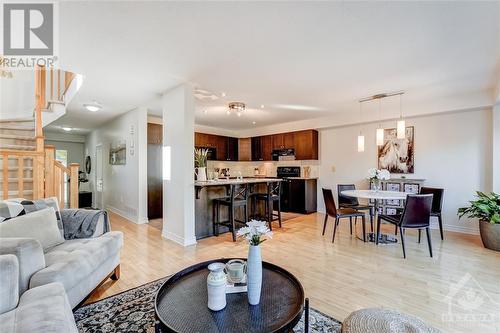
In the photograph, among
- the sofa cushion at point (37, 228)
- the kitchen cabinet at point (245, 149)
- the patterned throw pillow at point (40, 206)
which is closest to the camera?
the sofa cushion at point (37, 228)

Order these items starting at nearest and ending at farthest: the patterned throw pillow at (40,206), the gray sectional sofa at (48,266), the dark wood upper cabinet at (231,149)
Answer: the gray sectional sofa at (48,266)
the patterned throw pillow at (40,206)
the dark wood upper cabinet at (231,149)

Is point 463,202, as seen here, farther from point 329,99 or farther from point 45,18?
point 45,18

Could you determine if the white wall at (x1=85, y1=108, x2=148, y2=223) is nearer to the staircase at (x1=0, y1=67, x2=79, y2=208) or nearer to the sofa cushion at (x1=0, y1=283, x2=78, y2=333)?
the staircase at (x1=0, y1=67, x2=79, y2=208)

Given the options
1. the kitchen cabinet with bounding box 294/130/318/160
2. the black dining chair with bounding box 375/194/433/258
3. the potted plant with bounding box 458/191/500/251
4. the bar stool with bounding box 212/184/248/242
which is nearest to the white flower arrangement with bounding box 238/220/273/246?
the bar stool with bounding box 212/184/248/242

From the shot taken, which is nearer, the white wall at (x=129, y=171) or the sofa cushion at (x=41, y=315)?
the sofa cushion at (x=41, y=315)

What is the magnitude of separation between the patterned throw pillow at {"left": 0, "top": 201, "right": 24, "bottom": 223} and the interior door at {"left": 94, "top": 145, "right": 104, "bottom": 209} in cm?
544

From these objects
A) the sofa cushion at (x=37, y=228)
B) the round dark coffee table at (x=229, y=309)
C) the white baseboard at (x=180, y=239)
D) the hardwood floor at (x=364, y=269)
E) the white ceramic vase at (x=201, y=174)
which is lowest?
the hardwood floor at (x=364, y=269)

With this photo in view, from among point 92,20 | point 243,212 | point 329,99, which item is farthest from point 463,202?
point 92,20

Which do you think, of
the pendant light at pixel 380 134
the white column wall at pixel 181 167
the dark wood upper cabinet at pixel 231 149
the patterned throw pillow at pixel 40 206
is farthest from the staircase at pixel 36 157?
the pendant light at pixel 380 134

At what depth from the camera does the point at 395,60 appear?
2.85 m

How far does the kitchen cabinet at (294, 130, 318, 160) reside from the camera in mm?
6273

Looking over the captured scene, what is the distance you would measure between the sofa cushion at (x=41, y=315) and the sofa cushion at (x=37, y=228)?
0.81 m

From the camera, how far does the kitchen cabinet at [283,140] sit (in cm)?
670

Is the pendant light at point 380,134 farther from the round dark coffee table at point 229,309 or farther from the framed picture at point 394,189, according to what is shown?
the round dark coffee table at point 229,309
